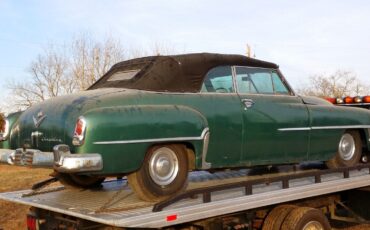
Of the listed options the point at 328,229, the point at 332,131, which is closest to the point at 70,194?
the point at 328,229

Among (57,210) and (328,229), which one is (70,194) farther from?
(328,229)

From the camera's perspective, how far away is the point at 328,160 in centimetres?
582

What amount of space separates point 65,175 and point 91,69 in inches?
751

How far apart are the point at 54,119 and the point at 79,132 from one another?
43 cm

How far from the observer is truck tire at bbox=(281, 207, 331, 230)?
4461 millimetres

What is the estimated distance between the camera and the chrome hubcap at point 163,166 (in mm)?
4043

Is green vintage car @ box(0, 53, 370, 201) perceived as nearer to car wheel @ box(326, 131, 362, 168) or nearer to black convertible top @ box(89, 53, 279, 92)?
black convertible top @ box(89, 53, 279, 92)

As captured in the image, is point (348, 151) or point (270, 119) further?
point (348, 151)

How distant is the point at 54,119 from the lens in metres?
3.98

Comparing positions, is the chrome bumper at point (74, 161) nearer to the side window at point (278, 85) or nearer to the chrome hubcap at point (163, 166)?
the chrome hubcap at point (163, 166)

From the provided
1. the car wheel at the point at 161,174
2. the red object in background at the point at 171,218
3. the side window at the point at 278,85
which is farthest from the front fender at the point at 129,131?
the side window at the point at 278,85

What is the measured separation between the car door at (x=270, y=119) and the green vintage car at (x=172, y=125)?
0.01m

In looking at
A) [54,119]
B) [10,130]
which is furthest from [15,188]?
[54,119]

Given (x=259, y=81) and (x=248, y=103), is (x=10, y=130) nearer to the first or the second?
(x=248, y=103)
